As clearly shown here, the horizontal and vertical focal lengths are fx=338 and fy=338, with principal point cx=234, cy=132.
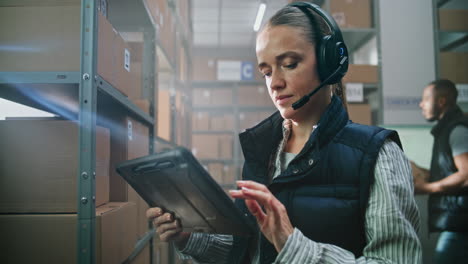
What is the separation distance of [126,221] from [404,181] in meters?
0.99

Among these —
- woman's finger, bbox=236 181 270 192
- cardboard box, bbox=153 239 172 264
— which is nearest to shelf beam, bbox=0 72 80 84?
woman's finger, bbox=236 181 270 192

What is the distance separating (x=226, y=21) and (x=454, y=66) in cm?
415

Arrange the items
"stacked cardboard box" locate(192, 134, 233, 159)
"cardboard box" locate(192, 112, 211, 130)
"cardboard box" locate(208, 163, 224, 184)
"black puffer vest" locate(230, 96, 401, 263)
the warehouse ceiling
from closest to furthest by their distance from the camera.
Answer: "black puffer vest" locate(230, 96, 401, 263) → the warehouse ceiling → "cardboard box" locate(208, 163, 224, 184) → "stacked cardboard box" locate(192, 134, 233, 159) → "cardboard box" locate(192, 112, 211, 130)

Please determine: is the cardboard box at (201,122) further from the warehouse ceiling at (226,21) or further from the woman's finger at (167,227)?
the woman's finger at (167,227)

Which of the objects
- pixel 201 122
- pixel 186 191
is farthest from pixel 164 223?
pixel 201 122

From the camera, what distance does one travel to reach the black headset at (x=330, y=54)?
2.66 ft

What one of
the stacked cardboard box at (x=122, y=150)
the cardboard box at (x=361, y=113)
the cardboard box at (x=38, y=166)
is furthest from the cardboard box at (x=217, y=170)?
the cardboard box at (x=38, y=166)

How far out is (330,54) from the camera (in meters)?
0.81

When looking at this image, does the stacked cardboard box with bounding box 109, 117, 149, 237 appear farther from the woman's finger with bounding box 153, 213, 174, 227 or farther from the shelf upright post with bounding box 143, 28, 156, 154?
the woman's finger with bounding box 153, 213, 174, 227

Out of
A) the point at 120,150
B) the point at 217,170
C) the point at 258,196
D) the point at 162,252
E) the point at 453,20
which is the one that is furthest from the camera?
the point at 217,170

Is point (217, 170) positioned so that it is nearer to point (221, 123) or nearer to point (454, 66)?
point (221, 123)

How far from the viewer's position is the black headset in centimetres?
81

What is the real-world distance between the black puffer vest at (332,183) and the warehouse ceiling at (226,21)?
4.46 m

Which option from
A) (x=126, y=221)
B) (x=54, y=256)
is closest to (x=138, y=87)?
(x=126, y=221)
